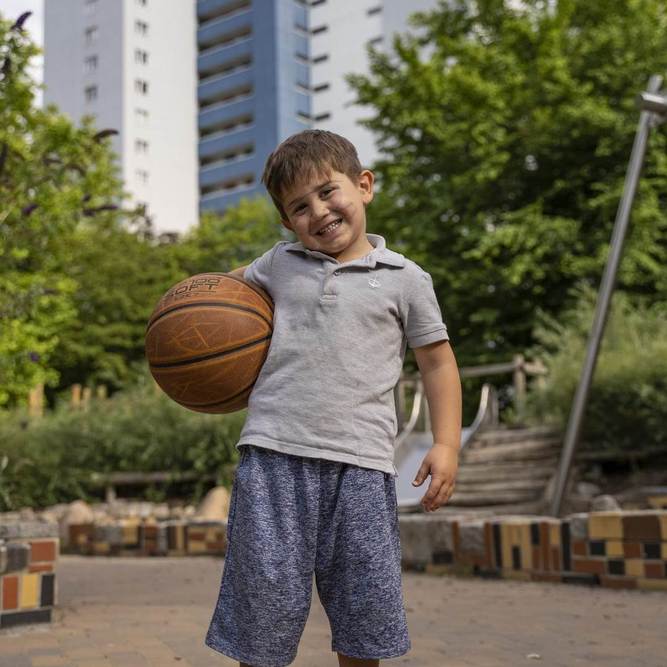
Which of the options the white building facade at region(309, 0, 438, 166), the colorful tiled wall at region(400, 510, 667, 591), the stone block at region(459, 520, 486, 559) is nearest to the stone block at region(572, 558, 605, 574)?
the colorful tiled wall at region(400, 510, 667, 591)

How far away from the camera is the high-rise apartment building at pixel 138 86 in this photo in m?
59.7

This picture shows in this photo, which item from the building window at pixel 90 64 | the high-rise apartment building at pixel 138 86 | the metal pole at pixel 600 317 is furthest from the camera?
the building window at pixel 90 64

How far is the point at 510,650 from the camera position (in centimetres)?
448

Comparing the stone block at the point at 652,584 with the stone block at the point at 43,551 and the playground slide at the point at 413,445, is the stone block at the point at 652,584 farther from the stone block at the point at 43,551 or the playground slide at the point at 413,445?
the playground slide at the point at 413,445

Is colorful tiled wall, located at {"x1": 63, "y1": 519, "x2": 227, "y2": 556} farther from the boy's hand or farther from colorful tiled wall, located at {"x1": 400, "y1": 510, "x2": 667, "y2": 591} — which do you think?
the boy's hand

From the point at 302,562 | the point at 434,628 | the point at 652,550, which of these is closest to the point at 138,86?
the point at 652,550

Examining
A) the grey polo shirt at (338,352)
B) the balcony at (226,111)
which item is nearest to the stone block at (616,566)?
the grey polo shirt at (338,352)

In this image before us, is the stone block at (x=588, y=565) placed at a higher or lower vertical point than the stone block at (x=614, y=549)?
lower

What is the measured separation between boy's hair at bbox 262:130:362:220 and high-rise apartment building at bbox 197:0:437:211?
57.5m

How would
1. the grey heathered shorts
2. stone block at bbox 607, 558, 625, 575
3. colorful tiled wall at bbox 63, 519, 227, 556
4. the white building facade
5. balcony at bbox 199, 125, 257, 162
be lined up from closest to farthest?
the grey heathered shorts → stone block at bbox 607, 558, 625, 575 → colorful tiled wall at bbox 63, 519, 227, 556 → balcony at bbox 199, 125, 257, 162 → the white building facade

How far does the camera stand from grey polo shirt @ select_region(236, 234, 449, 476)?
264 cm

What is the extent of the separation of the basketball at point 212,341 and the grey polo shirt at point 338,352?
0.15ft

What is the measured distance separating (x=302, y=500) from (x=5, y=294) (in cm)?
523

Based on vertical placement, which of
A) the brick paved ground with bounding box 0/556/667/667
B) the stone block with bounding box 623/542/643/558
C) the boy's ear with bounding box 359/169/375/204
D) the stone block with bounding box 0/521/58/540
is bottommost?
the brick paved ground with bounding box 0/556/667/667
